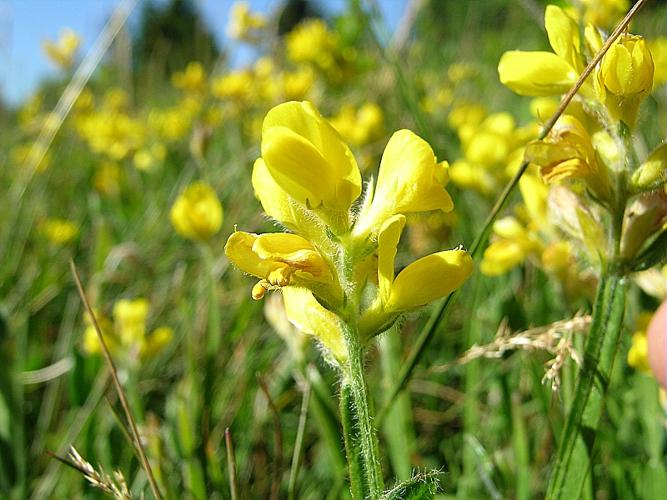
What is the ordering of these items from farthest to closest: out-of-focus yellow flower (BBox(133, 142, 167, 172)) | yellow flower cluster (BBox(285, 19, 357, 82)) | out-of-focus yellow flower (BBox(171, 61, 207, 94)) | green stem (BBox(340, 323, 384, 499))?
out-of-focus yellow flower (BBox(171, 61, 207, 94))
out-of-focus yellow flower (BBox(133, 142, 167, 172))
yellow flower cluster (BBox(285, 19, 357, 82))
green stem (BBox(340, 323, 384, 499))

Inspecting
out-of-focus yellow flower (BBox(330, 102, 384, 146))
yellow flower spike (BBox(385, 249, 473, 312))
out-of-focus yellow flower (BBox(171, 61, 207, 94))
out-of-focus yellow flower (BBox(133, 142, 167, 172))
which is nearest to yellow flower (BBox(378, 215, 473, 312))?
yellow flower spike (BBox(385, 249, 473, 312))

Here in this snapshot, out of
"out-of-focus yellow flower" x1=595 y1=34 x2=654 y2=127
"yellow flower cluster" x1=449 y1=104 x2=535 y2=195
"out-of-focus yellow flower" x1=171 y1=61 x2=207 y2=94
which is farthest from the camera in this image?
"out-of-focus yellow flower" x1=171 y1=61 x2=207 y2=94

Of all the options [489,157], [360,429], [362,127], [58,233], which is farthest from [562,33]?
[58,233]

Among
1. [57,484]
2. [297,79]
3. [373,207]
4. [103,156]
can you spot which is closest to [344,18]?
[297,79]

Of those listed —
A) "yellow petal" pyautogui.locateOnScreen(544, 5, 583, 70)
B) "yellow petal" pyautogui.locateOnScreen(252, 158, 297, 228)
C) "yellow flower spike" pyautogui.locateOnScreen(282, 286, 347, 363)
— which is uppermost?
"yellow petal" pyautogui.locateOnScreen(544, 5, 583, 70)

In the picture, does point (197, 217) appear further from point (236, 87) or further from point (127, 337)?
point (236, 87)

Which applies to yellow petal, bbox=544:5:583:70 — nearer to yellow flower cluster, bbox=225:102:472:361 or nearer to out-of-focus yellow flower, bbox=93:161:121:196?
yellow flower cluster, bbox=225:102:472:361

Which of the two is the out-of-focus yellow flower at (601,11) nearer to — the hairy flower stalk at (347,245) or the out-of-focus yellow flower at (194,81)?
the hairy flower stalk at (347,245)
